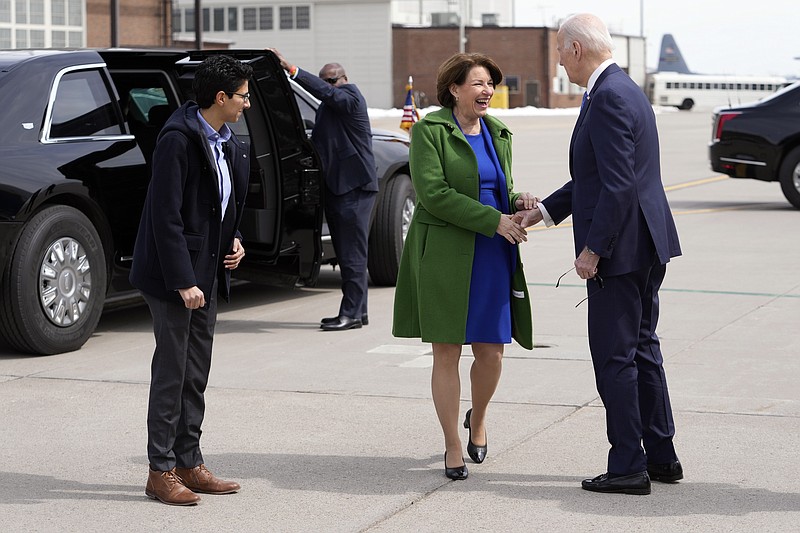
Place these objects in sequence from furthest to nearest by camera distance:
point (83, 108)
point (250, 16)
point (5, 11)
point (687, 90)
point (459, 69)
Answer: point (687, 90) → point (250, 16) → point (5, 11) → point (83, 108) → point (459, 69)

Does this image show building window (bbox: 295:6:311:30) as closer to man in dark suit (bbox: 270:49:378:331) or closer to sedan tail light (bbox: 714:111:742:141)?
sedan tail light (bbox: 714:111:742:141)

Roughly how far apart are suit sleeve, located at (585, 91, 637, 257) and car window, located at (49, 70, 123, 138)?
438 cm

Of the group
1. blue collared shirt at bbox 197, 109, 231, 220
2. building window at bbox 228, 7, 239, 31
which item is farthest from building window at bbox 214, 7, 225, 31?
blue collared shirt at bbox 197, 109, 231, 220

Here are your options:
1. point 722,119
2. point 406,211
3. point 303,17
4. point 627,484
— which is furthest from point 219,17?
point 627,484

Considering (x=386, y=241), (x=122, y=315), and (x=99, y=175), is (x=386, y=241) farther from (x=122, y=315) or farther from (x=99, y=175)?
(x=99, y=175)

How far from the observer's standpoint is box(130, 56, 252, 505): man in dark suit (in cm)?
498

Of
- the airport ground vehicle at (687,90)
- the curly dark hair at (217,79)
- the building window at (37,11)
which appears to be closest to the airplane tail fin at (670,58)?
the airport ground vehicle at (687,90)

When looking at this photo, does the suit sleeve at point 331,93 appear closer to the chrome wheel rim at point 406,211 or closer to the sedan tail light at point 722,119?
the chrome wheel rim at point 406,211

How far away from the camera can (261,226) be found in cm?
909

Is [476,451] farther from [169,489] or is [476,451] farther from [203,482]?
[169,489]

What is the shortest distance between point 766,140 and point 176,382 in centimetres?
1316

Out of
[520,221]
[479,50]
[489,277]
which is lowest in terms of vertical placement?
[489,277]

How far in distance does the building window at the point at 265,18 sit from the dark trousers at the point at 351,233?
254 feet

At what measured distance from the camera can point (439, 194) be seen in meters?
5.36
